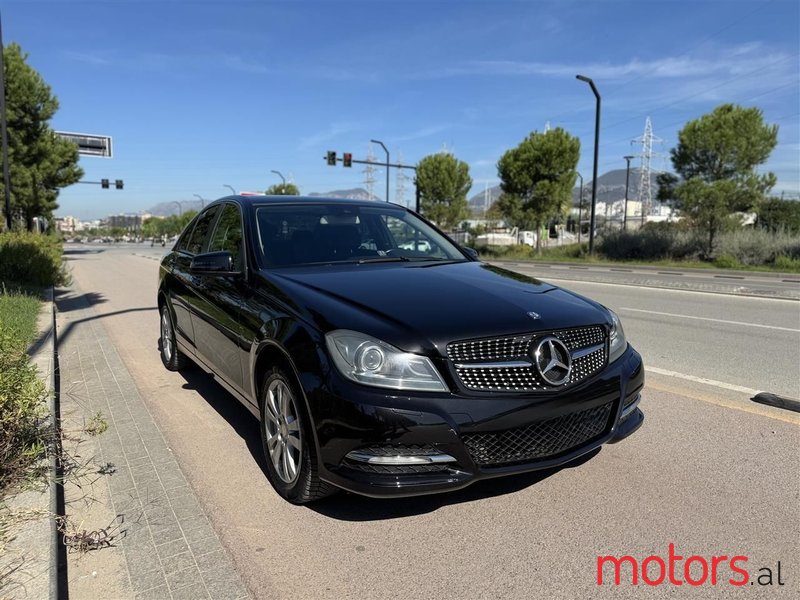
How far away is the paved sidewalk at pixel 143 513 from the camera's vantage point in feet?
8.24

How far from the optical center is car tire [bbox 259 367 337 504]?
2.91 metres

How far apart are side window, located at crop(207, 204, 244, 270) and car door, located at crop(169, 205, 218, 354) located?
11.1 inches

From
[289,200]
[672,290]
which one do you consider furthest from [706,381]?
[672,290]

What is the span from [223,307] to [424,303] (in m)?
1.62

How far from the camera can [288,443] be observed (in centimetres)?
314

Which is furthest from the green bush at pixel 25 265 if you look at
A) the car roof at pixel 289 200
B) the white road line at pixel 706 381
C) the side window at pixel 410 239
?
the white road line at pixel 706 381

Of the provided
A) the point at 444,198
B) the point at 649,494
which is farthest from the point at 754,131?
the point at 649,494

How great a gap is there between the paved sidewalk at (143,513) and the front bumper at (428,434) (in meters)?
0.67

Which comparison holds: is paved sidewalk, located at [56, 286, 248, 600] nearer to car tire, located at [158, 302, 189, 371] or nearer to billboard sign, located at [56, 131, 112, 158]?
car tire, located at [158, 302, 189, 371]

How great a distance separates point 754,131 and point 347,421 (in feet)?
108

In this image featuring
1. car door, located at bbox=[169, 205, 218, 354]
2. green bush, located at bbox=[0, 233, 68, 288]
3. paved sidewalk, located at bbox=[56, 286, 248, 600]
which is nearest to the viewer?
paved sidewalk, located at bbox=[56, 286, 248, 600]

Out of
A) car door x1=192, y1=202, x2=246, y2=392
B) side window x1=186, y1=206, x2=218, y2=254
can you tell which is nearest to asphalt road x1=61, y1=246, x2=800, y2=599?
car door x1=192, y1=202, x2=246, y2=392

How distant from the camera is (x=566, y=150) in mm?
31281

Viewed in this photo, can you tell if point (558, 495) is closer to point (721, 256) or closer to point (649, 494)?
point (649, 494)
